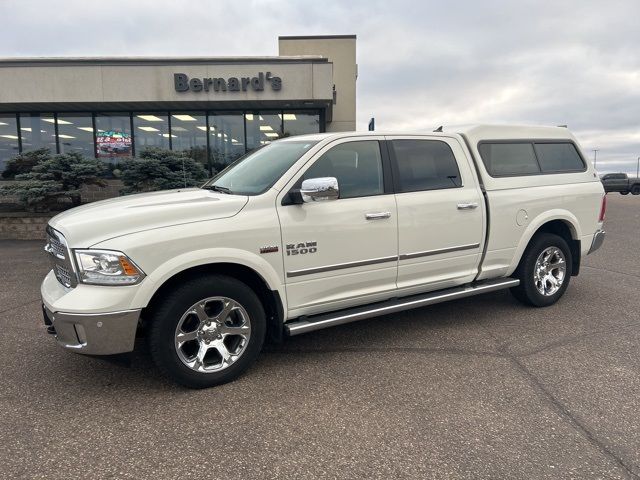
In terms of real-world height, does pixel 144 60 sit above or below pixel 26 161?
above

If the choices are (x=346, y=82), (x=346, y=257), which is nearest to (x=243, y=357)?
(x=346, y=257)

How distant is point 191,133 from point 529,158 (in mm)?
12555

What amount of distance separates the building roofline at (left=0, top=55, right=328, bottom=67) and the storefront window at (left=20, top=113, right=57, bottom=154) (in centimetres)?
209

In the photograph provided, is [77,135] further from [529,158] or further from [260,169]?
[529,158]

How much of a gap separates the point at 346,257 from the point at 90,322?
1.93m

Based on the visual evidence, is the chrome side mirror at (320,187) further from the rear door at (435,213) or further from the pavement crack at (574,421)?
the pavement crack at (574,421)

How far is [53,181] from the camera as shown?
36.2ft

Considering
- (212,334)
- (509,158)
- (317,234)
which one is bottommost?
(212,334)

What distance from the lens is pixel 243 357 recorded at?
3490 mm

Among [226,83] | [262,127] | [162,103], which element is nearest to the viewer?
[226,83]

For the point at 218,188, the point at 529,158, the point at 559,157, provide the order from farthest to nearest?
the point at 559,157
the point at 529,158
the point at 218,188

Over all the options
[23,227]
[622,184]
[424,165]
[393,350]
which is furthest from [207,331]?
[622,184]

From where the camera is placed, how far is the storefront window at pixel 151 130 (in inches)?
602

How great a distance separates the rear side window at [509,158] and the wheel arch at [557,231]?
55cm
